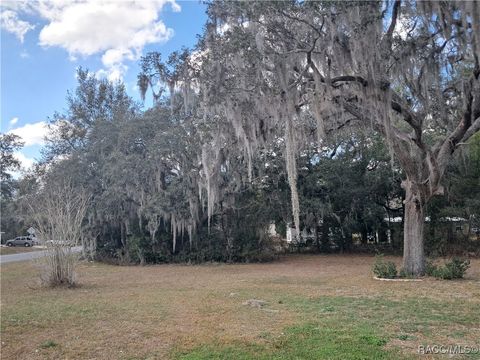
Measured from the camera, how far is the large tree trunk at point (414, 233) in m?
10.9

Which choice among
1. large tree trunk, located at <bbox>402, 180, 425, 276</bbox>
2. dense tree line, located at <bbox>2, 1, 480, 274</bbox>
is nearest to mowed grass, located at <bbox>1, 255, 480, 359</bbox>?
large tree trunk, located at <bbox>402, 180, 425, 276</bbox>

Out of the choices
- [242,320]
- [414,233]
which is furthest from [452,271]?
[242,320]

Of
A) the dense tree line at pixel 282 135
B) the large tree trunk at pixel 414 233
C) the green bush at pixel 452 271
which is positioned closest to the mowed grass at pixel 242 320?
the green bush at pixel 452 271

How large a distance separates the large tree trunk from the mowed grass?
72cm

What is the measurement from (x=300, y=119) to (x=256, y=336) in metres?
7.00

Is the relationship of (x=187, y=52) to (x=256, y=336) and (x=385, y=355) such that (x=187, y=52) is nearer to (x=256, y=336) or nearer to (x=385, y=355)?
(x=256, y=336)

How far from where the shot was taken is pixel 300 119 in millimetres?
11359

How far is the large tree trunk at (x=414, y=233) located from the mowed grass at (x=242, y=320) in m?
0.72

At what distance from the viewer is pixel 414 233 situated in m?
11.1

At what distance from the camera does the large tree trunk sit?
1090 centimetres

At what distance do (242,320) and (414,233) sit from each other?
21.0ft

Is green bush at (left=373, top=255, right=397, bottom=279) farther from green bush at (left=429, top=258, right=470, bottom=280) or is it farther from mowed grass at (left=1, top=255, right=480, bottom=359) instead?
green bush at (left=429, top=258, right=470, bottom=280)

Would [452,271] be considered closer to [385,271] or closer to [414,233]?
[414,233]

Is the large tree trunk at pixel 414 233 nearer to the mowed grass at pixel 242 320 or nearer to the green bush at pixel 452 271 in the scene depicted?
Answer: the green bush at pixel 452 271
